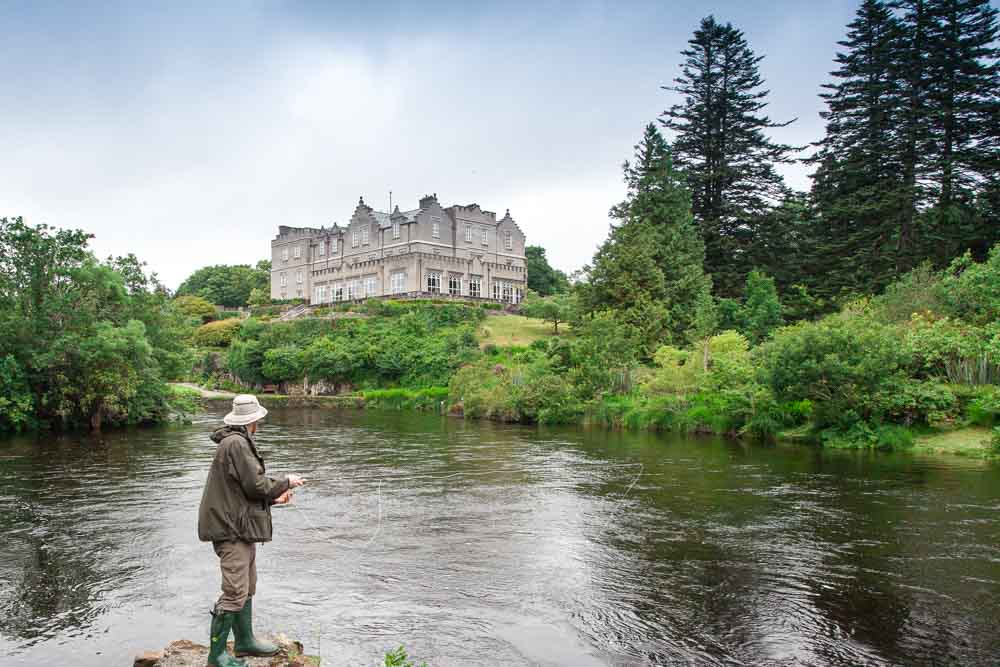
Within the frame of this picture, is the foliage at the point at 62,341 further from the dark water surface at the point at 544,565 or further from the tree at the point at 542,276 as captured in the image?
the tree at the point at 542,276

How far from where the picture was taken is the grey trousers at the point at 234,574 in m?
5.56

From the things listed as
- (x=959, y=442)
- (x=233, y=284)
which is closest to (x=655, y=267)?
(x=959, y=442)

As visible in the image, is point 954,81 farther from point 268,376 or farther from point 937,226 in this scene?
point 268,376

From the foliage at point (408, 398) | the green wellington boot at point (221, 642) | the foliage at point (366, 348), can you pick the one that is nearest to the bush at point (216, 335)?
the foliage at point (366, 348)

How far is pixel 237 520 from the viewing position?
5.66 metres

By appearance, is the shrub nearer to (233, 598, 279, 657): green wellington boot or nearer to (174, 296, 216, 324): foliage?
(174, 296, 216, 324): foliage

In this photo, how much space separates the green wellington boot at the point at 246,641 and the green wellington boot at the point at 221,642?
0.13m

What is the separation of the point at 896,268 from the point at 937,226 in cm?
274

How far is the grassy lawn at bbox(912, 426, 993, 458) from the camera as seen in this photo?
19062 mm

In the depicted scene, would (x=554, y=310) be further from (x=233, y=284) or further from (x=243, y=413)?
(x=233, y=284)

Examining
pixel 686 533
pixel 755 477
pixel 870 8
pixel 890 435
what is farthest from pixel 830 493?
pixel 870 8

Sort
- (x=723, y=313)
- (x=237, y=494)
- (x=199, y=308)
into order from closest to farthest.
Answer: (x=237, y=494) < (x=723, y=313) < (x=199, y=308)

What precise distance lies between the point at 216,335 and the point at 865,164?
58.5m

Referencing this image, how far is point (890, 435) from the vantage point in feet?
69.1
